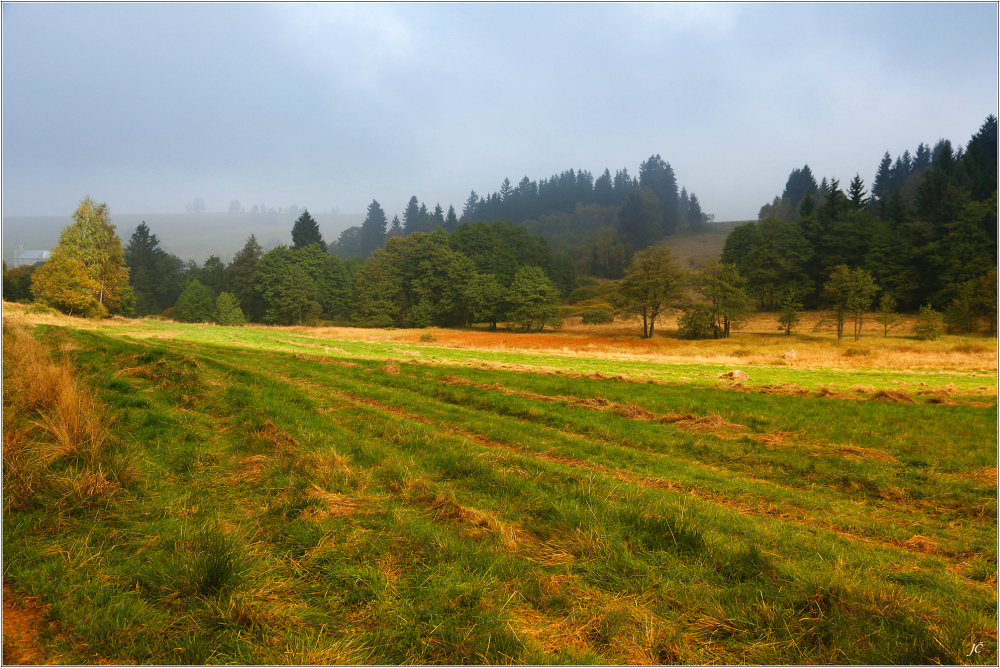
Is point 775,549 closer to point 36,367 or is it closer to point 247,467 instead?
point 247,467

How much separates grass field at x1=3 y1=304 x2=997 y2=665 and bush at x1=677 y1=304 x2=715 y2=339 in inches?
1834

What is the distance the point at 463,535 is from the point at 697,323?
184 ft

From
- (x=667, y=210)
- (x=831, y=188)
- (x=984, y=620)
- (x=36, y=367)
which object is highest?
(x=667, y=210)

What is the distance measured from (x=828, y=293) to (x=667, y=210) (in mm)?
142139

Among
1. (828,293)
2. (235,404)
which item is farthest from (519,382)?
(828,293)

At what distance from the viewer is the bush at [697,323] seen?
56.1 metres

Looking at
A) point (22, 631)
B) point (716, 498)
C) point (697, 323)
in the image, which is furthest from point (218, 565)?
point (697, 323)

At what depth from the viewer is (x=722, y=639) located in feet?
12.0

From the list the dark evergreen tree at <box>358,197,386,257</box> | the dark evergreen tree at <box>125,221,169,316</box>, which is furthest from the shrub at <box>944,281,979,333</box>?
the dark evergreen tree at <box>358,197,386,257</box>

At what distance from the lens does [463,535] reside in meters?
4.93

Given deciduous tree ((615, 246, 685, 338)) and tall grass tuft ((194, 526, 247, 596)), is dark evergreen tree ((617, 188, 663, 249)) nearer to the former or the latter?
deciduous tree ((615, 246, 685, 338))

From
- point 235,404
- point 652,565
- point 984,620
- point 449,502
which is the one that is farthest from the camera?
point 235,404

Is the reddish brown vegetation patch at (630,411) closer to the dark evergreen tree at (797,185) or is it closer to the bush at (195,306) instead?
the bush at (195,306)

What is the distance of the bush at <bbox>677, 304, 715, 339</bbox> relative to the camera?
56094mm
